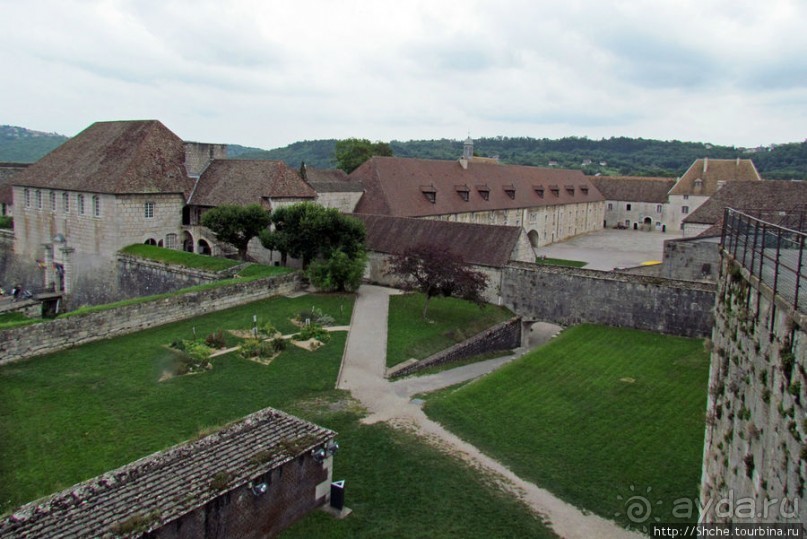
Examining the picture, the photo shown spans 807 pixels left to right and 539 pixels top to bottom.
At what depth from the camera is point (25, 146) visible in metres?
166

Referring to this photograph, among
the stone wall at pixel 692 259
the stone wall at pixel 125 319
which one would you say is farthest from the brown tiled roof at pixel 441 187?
the stone wall at pixel 692 259

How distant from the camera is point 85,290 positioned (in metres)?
35.6

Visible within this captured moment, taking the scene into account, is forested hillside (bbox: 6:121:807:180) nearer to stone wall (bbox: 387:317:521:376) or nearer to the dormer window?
the dormer window

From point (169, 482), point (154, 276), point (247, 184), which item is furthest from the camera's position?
point (247, 184)

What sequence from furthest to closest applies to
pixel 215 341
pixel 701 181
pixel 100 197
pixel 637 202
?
pixel 637 202 → pixel 701 181 → pixel 100 197 → pixel 215 341

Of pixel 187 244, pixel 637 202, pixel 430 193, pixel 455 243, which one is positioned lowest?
pixel 187 244

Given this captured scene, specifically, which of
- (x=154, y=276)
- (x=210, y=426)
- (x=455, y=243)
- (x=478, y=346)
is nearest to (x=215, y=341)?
(x=210, y=426)

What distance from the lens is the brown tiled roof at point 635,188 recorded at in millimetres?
68250

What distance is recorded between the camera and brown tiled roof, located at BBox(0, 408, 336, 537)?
8922mm

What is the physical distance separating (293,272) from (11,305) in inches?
591

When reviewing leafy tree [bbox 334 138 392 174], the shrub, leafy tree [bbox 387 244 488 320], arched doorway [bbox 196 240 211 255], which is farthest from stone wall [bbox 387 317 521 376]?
leafy tree [bbox 334 138 392 174]

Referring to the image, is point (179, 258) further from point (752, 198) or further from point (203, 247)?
point (752, 198)

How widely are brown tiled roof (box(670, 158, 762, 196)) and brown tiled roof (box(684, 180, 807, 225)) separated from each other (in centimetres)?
2290

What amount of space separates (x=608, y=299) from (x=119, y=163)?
27.3 meters
